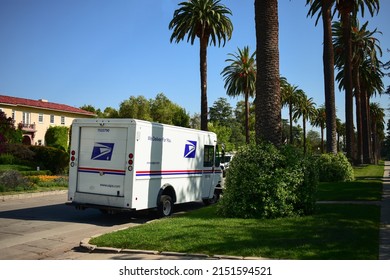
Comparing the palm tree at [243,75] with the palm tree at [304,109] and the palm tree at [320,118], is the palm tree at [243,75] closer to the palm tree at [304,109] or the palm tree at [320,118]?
the palm tree at [304,109]

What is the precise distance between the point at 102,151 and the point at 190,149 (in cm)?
323

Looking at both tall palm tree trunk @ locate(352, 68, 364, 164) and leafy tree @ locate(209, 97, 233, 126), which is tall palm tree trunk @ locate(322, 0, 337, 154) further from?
leafy tree @ locate(209, 97, 233, 126)

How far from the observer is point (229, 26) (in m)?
32.8

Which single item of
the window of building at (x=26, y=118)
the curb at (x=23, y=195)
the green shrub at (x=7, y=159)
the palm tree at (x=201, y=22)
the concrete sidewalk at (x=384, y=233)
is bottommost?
the concrete sidewalk at (x=384, y=233)

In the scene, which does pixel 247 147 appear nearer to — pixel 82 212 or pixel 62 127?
pixel 82 212

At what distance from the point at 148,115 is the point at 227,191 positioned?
60.6 meters

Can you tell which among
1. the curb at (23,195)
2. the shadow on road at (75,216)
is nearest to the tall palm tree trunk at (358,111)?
the curb at (23,195)

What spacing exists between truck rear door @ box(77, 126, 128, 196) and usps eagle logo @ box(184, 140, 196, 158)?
9.04 feet

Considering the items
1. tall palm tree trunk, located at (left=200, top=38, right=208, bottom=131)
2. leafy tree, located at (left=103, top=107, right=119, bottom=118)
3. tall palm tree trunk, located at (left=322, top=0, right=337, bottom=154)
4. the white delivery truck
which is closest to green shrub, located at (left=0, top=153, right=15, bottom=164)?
tall palm tree trunk, located at (left=200, top=38, right=208, bottom=131)

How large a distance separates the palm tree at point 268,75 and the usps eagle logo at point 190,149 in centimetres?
276

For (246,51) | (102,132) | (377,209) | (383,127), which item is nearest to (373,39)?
(246,51)

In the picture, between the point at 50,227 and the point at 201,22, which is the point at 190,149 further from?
the point at 201,22

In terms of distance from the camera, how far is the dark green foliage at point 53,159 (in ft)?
88.2

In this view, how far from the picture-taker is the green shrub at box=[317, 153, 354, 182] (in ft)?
68.9
